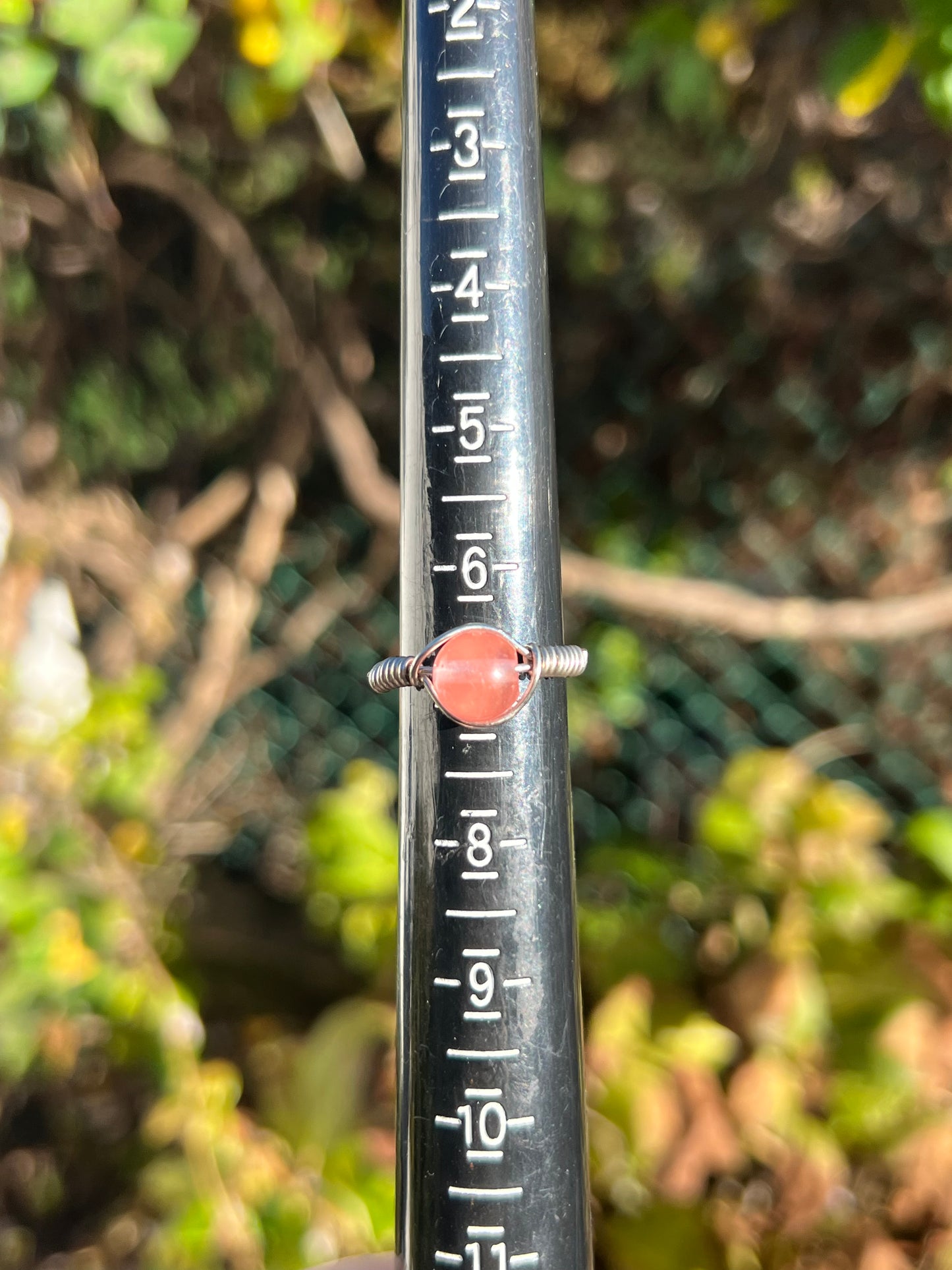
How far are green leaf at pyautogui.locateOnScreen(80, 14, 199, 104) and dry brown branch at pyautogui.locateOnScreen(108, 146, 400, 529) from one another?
0.49m

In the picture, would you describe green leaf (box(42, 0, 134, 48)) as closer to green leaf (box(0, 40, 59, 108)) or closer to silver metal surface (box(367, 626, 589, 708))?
green leaf (box(0, 40, 59, 108))

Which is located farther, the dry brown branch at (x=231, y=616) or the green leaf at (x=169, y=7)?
the dry brown branch at (x=231, y=616)

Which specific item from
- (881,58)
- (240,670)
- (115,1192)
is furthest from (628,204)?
(115,1192)

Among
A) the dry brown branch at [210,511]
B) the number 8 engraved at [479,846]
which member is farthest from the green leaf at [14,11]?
the dry brown branch at [210,511]

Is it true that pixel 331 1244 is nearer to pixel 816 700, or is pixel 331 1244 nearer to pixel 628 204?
pixel 816 700

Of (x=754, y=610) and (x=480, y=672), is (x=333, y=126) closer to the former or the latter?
(x=754, y=610)

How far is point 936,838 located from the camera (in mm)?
1005

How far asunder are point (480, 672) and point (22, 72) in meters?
0.60

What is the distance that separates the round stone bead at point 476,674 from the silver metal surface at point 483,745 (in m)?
0.02

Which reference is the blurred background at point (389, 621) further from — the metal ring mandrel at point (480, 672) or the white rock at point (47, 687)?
the metal ring mandrel at point (480, 672)

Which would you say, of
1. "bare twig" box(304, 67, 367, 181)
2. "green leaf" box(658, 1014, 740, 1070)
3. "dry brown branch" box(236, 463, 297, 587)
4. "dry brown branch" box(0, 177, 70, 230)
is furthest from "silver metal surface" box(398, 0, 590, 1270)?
"dry brown branch" box(236, 463, 297, 587)

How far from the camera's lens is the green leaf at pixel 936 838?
1.00 m

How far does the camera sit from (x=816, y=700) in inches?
50.7

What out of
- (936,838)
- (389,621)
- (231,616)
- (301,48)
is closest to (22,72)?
(301,48)
